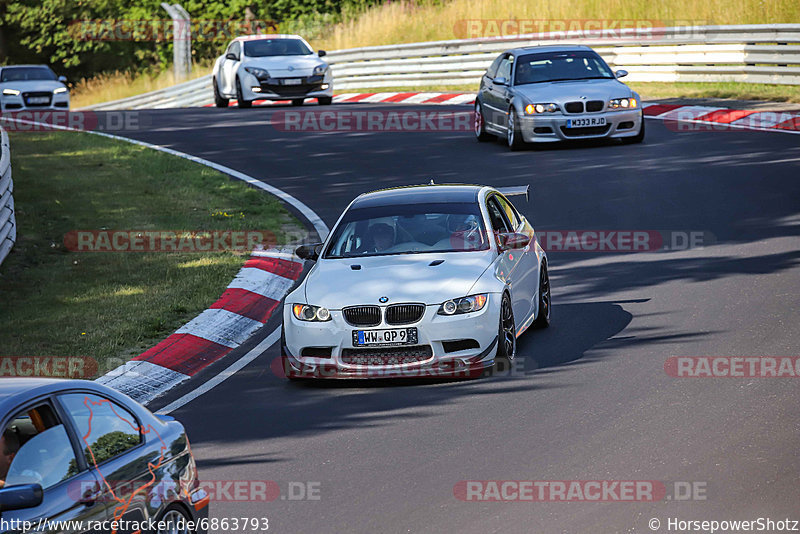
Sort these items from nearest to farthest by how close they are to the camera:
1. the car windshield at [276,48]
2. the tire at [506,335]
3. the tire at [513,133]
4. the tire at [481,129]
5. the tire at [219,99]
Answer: the tire at [506,335] < the tire at [513,133] < the tire at [481,129] < the car windshield at [276,48] < the tire at [219,99]

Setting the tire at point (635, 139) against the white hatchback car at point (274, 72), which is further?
the white hatchback car at point (274, 72)

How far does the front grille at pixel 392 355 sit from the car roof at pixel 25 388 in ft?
13.0

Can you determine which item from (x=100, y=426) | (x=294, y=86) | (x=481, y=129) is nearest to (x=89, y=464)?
(x=100, y=426)

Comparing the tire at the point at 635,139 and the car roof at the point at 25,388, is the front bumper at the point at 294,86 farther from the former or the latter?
the car roof at the point at 25,388

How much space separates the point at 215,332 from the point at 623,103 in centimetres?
1085

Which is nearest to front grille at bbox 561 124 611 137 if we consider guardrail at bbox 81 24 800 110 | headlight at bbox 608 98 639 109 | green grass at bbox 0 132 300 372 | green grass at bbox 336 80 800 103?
headlight at bbox 608 98 639 109

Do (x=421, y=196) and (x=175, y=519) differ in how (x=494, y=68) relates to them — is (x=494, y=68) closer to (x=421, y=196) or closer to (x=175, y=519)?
(x=421, y=196)

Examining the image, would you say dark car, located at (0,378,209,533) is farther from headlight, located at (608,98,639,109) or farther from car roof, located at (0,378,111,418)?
headlight, located at (608,98,639,109)

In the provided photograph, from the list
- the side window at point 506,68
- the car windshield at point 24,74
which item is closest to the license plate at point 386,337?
the side window at point 506,68

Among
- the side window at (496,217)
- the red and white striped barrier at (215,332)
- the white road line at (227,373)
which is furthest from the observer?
the side window at (496,217)

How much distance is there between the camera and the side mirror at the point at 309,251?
10828 millimetres

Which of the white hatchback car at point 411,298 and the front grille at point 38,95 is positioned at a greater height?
the white hatchback car at point 411,298

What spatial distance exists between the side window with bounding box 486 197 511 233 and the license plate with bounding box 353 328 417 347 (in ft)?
5.93

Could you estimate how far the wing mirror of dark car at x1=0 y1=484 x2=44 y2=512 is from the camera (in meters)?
4.76
